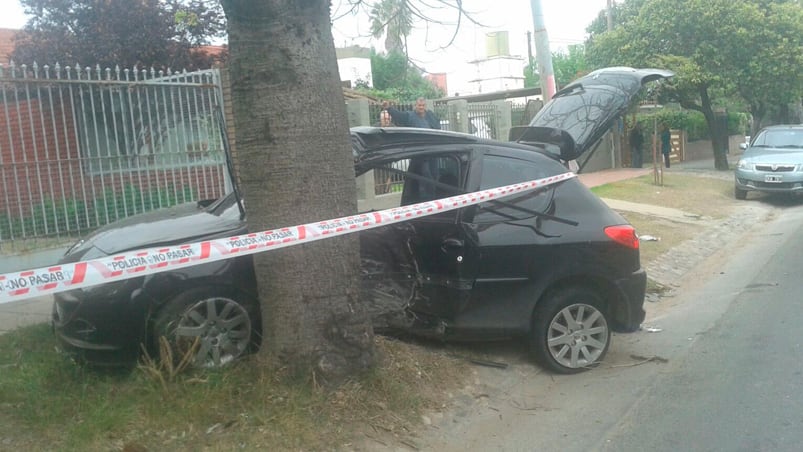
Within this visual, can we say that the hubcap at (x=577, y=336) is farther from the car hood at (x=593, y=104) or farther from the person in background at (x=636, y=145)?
the person in background at (x=636, y=145)

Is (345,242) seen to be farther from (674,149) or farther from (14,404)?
(674,149)

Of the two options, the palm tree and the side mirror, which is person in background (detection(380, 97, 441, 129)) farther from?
the side mirror

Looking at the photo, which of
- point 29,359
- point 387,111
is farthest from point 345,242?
point 387,111

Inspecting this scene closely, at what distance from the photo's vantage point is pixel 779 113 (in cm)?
3288

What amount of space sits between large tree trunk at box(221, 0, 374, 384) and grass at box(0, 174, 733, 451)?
0.21 meters

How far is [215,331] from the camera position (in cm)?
513

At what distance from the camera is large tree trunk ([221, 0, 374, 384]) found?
4707mm

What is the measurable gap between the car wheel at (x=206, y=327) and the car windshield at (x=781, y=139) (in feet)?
55.3

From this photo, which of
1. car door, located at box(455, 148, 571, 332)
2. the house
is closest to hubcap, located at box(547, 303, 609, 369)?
car door, located at box(455, 148, 571, 332)

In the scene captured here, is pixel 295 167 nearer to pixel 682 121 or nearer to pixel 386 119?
pixel 386 119

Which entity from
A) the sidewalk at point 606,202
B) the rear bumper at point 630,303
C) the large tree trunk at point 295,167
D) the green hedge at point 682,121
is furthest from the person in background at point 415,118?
the green hedge at point 682,121

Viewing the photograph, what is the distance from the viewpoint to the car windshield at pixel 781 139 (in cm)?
1853

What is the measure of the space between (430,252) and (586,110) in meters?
2.54

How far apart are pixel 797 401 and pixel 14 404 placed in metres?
5.04
